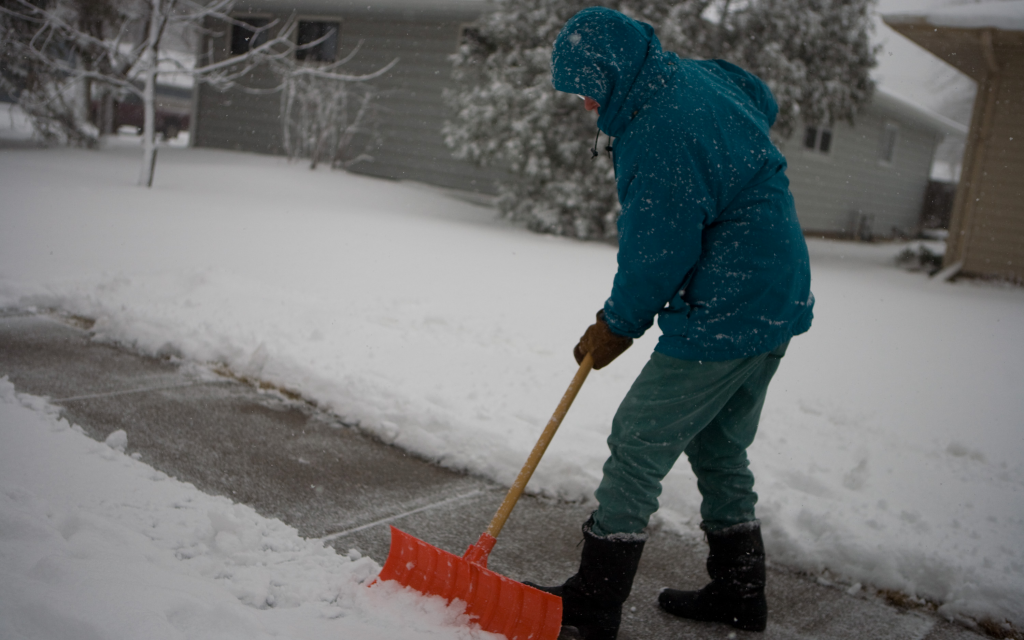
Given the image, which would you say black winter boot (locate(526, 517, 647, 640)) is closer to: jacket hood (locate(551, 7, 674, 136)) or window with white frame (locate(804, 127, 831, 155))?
jacket hood (locate(551, 7, 674, 136))

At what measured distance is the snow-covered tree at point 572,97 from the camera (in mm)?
11070

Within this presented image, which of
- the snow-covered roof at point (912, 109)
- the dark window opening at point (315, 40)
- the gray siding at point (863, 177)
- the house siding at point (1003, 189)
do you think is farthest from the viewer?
the snow-covered roof at point (912, 109)

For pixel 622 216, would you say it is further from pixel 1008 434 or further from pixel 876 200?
pixel 876 200

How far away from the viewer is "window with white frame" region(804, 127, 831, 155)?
1714 centimetres

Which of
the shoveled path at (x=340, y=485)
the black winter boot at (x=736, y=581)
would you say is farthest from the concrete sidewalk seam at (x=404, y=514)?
the black winter boot at (x=736, y=581)

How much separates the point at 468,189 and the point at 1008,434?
1241cm

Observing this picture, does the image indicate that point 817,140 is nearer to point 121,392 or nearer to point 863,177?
point 863,177

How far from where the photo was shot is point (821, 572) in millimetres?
2645

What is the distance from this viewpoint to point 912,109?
19.0 meters

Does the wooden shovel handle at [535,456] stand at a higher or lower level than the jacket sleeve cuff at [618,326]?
lower

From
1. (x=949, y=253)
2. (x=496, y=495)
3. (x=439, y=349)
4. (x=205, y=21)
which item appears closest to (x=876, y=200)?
Answer: (x=949, y=253)

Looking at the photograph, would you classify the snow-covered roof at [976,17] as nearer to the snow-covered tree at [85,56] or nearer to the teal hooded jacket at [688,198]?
the snow-covered tree at [85,56]

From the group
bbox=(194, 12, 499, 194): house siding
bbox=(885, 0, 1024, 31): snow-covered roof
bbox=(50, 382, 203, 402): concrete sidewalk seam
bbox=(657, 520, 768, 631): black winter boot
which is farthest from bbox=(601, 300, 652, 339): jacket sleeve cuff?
bbox=(194, 12, 499, 194): house siding

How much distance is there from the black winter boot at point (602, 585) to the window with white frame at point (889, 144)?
67.6 ft
